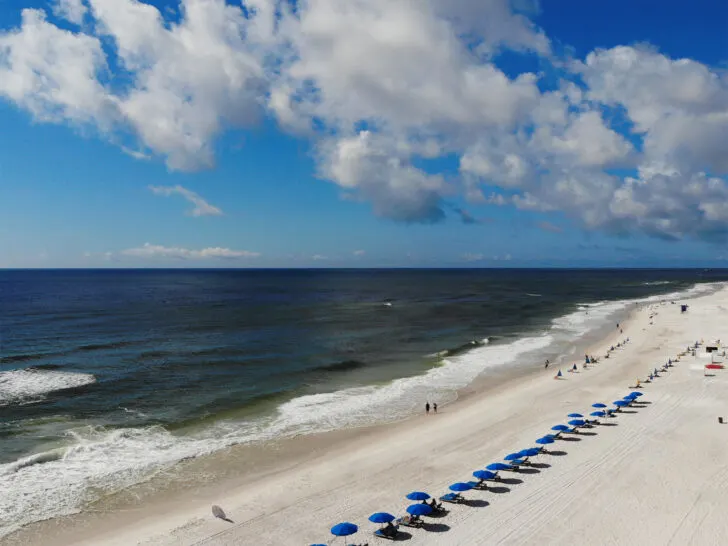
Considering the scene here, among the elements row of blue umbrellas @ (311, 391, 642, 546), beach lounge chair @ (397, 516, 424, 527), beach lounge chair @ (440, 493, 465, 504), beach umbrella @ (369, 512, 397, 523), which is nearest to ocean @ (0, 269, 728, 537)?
row of blue umbrellas @ (311, 391, 642, 546)

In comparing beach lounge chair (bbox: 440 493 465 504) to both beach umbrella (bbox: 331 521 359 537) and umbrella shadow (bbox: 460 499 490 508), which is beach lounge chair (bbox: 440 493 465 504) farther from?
beach umbrella (bbox: 331 521 359 537)

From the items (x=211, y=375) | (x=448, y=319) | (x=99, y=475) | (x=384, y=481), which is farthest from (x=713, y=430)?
(x=448, y=319)

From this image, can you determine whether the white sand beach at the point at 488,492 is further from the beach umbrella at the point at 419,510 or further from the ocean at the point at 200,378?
the ocean at the point at 200,378

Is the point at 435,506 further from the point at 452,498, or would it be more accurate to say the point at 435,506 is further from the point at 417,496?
the point at 452,498

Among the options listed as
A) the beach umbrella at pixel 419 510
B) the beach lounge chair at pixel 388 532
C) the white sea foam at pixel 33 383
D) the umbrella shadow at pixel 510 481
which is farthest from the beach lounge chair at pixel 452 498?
the white sea foam at pixel 33 383

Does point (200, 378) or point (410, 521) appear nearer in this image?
point (410, 521)

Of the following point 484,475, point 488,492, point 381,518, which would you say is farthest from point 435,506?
point 484,475
